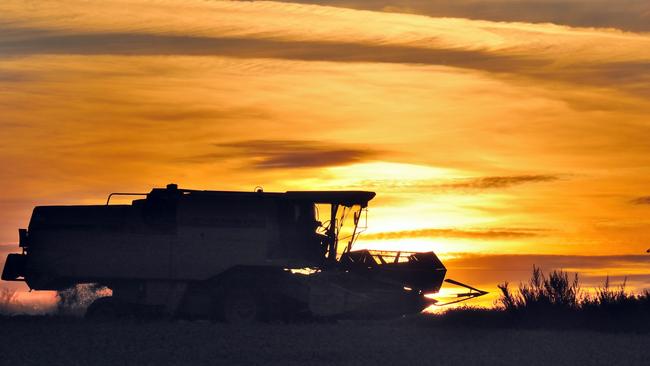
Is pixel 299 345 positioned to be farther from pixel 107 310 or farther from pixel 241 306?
pixel 107 310

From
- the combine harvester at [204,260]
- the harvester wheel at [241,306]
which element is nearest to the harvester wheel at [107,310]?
the combine harvester at [204,260]

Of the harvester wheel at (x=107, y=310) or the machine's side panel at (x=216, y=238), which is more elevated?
the machine's side panel at (x=216, y=238)

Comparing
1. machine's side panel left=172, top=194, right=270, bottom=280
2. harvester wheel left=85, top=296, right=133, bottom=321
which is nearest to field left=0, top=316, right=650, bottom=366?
harvester wheel left=85, top=296, right=133, bottom=321

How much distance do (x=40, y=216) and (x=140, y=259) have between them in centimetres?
319

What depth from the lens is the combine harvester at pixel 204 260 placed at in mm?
25484

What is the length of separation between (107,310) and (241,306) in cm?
364

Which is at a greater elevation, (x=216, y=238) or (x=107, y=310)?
(x=216, y=238)

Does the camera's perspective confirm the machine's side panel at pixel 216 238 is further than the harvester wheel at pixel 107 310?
Yes

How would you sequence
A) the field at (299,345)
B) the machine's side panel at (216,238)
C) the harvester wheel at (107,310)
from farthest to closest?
1. the machine's side panel at (216,238)
2. the harvester wheel at (107,310)
3. the field at (299,345)

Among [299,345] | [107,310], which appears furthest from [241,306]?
[299,345]

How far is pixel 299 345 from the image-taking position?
1914 cm

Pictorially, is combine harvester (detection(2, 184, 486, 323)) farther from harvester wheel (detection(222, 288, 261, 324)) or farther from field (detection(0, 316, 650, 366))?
field (detection(0, 316, 650, 366))

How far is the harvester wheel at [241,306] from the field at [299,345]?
1.90 meters

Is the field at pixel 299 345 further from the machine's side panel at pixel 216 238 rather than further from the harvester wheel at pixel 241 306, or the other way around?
the machine's side panel at pixel 216 238
